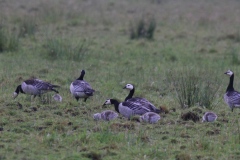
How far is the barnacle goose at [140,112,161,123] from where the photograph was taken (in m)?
7.16

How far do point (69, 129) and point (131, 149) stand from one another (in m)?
1.46

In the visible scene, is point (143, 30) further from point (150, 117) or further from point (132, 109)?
point (150, 117)

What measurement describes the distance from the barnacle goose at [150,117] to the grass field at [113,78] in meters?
0.11

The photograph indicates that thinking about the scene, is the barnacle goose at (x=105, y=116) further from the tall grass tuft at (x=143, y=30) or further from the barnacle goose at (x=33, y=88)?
the tall grass tuft at (x=143, y=30)

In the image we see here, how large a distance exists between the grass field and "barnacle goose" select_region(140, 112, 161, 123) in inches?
4.3

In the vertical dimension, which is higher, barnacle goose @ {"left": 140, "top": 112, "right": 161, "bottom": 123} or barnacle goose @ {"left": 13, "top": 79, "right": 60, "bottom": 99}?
barnacle goose @ {"left": 13, "top": 79, "right": 60, "bottom": 99}

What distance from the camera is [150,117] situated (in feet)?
23.6

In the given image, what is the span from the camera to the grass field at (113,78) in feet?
19.3

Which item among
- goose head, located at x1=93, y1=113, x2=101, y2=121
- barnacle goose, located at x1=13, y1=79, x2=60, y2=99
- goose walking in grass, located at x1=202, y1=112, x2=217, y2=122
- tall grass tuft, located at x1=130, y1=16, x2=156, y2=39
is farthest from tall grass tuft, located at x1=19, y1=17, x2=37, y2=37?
goose walking in grass, located at x1=202, y1=112, x2=217, y2=122

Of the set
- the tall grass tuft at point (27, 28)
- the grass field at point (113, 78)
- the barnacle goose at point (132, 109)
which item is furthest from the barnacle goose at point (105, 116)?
the tall grass tuft at point (27, 28)

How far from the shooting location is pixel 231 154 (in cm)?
577

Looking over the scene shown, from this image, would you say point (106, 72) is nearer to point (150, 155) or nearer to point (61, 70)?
point (61, 70)

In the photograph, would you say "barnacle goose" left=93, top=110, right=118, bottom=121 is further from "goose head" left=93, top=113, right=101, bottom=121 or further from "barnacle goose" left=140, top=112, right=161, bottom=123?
"barnacle goose" left=140, top=112, right=161, bottom=123

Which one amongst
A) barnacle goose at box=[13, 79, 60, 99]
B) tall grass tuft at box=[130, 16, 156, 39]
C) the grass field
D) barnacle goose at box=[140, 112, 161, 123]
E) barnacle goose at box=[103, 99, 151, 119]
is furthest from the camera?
tall grass tuft at box=[130, 16, 156, 39]
